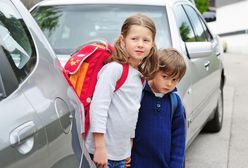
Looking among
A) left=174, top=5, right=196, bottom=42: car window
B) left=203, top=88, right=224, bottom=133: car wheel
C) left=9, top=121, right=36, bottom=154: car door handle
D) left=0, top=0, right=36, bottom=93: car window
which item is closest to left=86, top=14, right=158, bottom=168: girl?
left=0, top=0, right=36, bottom=93: car window

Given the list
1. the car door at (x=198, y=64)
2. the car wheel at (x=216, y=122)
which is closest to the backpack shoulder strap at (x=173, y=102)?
the car door at (x=198, y=64)

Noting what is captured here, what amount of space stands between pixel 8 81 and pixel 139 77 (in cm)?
106

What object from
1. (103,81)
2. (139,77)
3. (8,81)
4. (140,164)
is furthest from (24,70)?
(140,164)

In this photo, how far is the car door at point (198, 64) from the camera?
4778 millimetres

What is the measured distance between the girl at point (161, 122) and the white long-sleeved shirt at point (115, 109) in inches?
5.2

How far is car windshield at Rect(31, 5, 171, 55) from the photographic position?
471 cm

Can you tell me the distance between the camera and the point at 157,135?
307cm

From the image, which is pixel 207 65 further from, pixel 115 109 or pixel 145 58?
pixel 115 109

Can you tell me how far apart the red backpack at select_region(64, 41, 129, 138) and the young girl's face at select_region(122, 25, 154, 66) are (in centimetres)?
8

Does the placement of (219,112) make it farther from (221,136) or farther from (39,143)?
(39,143)

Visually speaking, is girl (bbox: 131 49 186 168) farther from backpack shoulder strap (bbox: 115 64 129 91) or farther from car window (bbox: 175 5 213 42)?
car window (bbox: 175 5 213 42)

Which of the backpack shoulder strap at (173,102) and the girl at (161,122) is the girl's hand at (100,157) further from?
the backpack shoulder strap at (173,102)

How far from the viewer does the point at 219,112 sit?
22.5 ft

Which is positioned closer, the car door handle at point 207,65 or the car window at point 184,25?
the car window at point 184,25
